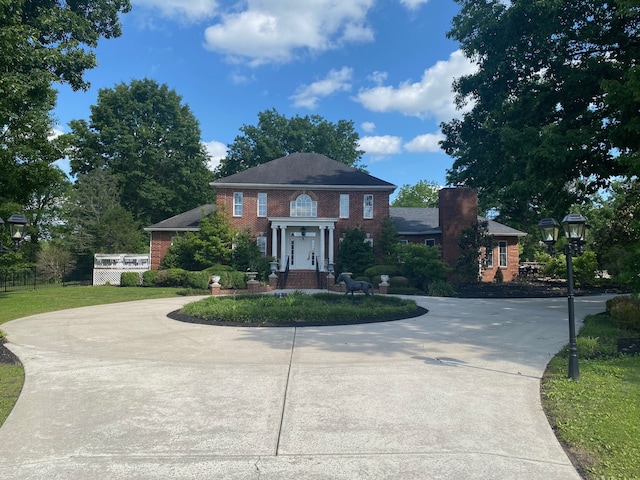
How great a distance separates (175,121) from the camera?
1671 inches

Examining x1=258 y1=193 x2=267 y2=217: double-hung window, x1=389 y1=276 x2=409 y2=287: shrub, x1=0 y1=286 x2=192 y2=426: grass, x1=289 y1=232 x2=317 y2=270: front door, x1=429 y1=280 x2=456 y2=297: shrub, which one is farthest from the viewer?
x1=258 y1=193 x2=267 y2=217: double-hung window

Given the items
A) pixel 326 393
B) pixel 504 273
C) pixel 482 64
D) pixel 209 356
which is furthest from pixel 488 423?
pixel 504 273

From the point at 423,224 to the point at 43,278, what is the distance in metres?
24.6

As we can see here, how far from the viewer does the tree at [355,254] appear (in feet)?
79.9

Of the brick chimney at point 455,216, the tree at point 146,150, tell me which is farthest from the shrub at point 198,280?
the tree at point 146,150

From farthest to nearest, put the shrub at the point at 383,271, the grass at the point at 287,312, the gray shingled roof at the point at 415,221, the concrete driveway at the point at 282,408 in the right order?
the gray shingled roof at the point at 415,221
the shrub at the point at 383,271
the grass at the point at 287,312
the concrete driveway at the point at 282,408

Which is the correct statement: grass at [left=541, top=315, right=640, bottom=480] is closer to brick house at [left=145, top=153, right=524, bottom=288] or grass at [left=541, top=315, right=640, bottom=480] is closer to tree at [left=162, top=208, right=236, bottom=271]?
brick house at [left=145, top=153, right=524, bottom=288]

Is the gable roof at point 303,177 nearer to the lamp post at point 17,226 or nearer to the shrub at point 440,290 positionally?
the shrub at point 440,290

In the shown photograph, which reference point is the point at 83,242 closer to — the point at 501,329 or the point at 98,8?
the point at 98,8

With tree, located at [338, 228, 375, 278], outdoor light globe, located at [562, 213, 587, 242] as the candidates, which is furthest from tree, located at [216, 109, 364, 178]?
outdoor light globe, located at [562, 213, 587, 242]

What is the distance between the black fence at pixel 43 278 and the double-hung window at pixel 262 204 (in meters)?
11.3

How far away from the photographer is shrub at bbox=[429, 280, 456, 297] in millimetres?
18125

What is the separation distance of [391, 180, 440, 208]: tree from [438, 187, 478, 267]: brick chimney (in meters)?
34.0

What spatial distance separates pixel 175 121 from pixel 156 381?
41.4m
